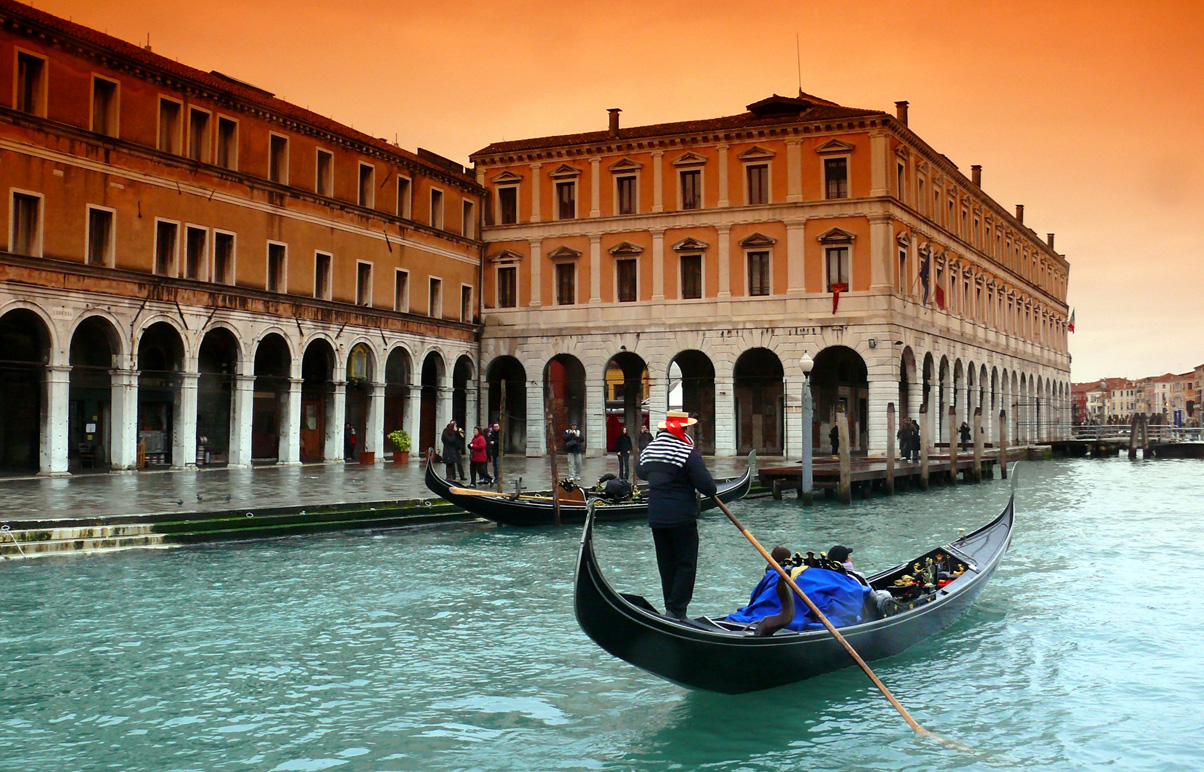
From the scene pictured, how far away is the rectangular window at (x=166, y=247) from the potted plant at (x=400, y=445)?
691cm

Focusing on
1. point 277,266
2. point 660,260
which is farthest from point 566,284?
point 277,266

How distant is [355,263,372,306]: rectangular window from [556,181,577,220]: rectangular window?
6.87 meters

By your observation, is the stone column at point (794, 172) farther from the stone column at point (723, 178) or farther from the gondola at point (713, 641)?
the gondola at point (713, 641)

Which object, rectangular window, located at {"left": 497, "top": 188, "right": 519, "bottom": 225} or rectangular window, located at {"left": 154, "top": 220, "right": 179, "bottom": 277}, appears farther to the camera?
rectangular window, located at {"left": 497, "top": 188, "right": 519, "bottom": 225}

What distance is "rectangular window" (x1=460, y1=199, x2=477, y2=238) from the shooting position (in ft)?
108

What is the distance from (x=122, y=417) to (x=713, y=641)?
60.1 feet

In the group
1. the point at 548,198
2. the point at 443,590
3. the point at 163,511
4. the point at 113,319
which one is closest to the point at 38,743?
the point at 443,590

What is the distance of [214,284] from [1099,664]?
20.2m

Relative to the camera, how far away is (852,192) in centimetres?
3003

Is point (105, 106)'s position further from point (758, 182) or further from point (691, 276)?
point (758, 182)

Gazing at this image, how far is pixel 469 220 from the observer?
109ft

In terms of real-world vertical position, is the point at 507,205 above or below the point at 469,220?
above

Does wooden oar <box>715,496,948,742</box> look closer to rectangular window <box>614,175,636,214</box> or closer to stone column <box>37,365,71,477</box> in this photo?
stone column <box>37,365,71,477</box>

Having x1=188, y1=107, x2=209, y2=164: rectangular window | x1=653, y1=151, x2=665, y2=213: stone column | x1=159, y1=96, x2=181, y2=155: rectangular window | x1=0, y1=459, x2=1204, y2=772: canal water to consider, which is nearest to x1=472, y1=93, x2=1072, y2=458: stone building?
Answer: x1=653, y1=151, x2=665, y2=213: stone column
